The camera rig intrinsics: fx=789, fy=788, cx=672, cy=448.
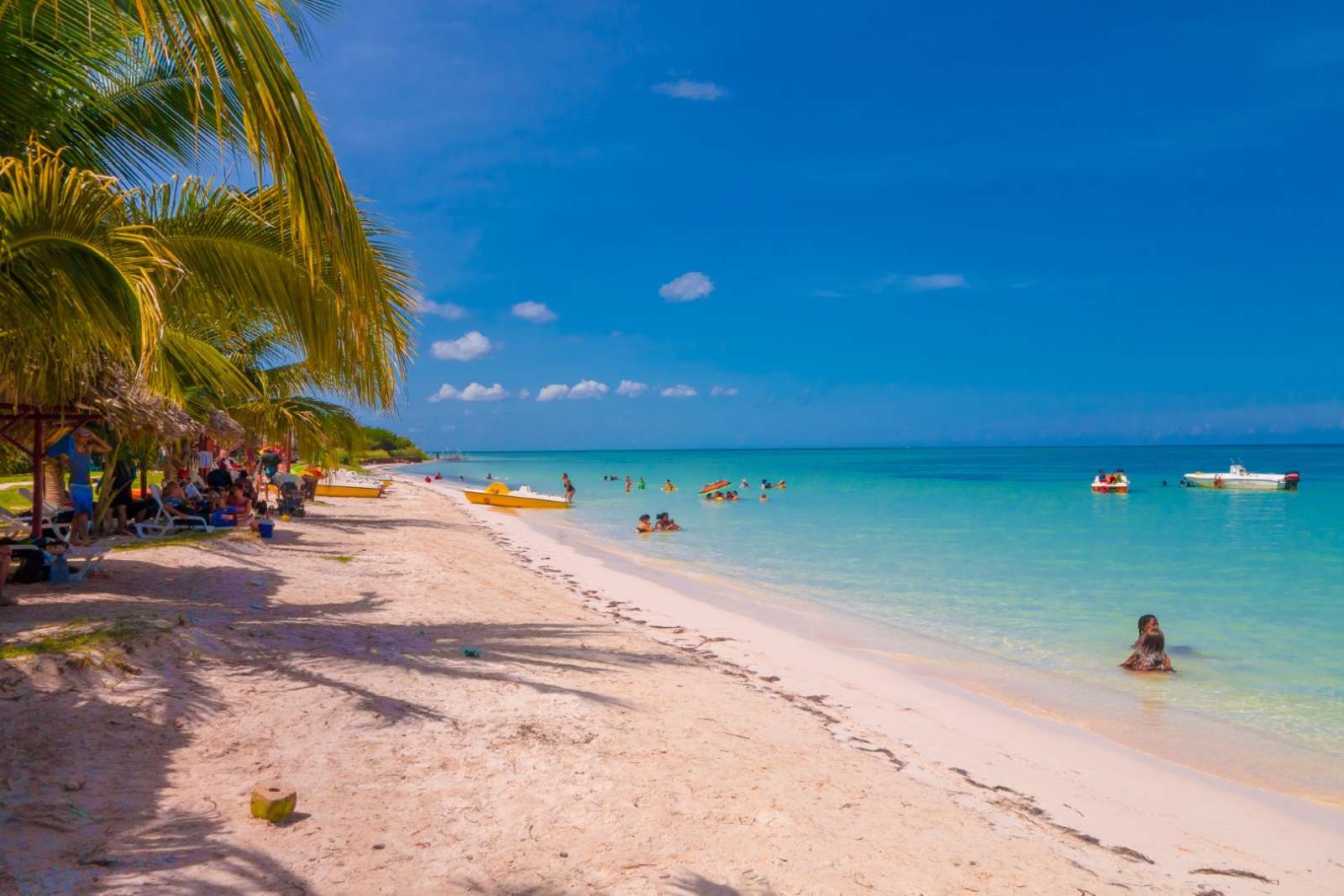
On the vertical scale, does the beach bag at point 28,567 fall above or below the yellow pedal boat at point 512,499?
above

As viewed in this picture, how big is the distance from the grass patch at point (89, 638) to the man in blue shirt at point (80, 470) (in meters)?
5.50

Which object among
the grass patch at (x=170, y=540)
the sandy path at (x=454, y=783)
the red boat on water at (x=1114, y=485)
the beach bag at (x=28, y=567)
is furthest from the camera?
the red boat on water at (x=1114, y=485)

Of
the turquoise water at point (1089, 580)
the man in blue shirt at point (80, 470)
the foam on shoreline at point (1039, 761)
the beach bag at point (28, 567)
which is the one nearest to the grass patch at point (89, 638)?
the beach bag at point (28, 567)

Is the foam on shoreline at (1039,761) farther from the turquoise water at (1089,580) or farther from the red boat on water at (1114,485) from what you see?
the red boat on water at (1114,485)

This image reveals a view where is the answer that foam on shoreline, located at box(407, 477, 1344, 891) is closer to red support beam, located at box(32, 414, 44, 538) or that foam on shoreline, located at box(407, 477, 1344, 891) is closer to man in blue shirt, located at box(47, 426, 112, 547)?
red support beam, located at box(32, 414, 44, 538)

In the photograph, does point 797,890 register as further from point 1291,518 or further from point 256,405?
point 1291,518

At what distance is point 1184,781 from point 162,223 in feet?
22.9

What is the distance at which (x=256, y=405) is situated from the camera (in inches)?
597

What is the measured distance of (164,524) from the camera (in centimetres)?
1122

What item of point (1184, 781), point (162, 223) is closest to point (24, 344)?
point (162, 223)

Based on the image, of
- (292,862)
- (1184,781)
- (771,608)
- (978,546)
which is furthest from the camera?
(978,546)

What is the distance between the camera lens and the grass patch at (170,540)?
9.28 m

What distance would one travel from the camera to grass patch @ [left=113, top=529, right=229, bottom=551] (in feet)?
30.5

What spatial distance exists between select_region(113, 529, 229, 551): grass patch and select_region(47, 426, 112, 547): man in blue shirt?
526mm
